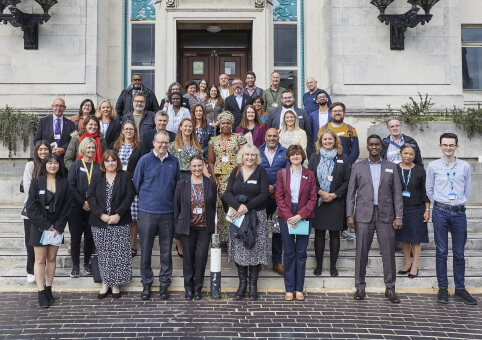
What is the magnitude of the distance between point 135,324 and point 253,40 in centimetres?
895

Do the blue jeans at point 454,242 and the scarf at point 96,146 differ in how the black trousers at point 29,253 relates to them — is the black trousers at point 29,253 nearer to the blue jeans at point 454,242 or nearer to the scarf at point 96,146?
the scarf at point 96,146

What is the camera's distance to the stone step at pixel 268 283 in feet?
21.1

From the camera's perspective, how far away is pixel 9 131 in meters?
9.40

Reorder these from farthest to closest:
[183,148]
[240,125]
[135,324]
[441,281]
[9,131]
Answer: [9,131] → [240,125] → [183,148] → [441,281] → [135,324]

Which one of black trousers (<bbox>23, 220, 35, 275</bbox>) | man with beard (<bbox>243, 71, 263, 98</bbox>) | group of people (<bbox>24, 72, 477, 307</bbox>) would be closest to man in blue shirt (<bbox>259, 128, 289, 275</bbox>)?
group of people (<bbox>24, 72, 477, 307</bbox>)

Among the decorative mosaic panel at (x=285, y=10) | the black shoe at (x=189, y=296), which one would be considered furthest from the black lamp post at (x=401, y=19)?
→ the black shoe at (x=189, y=296)

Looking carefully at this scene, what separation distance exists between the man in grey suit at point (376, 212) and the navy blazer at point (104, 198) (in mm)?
3153

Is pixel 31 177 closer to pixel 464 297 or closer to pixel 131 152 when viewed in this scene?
pixel 131 152

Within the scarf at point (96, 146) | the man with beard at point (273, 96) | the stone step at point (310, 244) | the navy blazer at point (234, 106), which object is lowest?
the stone step at point (310, 244)

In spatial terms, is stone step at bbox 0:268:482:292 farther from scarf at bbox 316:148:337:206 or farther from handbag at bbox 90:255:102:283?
scarf at bbox 316:148:337:206

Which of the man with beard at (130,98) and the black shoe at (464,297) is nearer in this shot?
the black shoe at (464,297)

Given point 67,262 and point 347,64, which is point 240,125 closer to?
point 67,262

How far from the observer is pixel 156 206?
621cm

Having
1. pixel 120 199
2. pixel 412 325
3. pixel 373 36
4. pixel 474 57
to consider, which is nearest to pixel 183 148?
pixel 120 199
